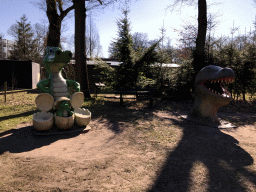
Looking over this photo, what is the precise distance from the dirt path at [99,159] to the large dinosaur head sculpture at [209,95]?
74 cm

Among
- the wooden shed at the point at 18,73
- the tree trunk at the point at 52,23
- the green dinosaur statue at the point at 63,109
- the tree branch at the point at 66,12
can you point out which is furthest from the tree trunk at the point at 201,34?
the wooden shed at the point at 18,73

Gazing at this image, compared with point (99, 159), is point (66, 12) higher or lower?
higher

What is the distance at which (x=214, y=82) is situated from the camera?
17.0ft

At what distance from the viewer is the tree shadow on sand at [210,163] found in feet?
8.33

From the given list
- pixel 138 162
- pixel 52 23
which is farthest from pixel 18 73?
pixel 138 162

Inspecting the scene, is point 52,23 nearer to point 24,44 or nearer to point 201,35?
point 201,35

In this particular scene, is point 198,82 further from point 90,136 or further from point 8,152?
point 8,152

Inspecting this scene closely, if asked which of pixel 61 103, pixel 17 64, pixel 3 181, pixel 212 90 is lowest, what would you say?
pixel 3 181

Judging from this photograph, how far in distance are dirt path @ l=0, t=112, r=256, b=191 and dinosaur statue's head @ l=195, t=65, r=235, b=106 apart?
0.89 m

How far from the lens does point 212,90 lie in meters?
5.30

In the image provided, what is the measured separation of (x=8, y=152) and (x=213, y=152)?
3.82 meters

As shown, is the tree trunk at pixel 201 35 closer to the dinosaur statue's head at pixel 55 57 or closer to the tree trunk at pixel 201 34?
the tree trunk at pixel 201 34

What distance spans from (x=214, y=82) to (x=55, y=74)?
4.27 metres

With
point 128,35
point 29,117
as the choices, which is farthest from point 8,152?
point 128,35
